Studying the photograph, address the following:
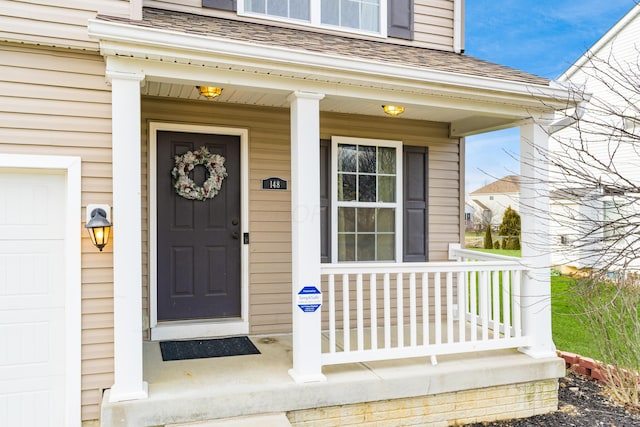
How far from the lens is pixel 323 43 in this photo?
437 cm

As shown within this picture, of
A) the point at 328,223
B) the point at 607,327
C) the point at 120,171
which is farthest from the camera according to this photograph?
the point at 328,223

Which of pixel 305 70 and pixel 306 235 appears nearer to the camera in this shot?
pixel 305 70

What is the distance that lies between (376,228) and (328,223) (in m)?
0.57

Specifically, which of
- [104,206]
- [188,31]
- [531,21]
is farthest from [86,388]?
[531,21]

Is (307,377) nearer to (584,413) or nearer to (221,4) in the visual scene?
(584,413)

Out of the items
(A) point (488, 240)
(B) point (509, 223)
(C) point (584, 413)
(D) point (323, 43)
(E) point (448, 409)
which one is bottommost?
(C) point (584, 413)

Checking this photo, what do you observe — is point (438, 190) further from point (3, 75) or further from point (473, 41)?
point (473, 41)

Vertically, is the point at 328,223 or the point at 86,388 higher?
the point at 328,223

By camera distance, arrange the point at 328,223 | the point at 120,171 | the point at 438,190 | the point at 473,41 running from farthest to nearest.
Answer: the point at 473,41 → the point at 438,190 → the point at 328,223 → the point at 120,171

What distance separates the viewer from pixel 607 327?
466 centimetres

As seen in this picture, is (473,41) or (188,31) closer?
(188,31)

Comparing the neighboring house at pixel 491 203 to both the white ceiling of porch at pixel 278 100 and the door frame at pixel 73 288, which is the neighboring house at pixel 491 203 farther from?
the door frame at pixel 73 288

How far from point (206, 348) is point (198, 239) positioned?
1028 millimetres

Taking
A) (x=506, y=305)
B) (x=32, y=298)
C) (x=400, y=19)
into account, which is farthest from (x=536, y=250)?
(x=32, y=298)
